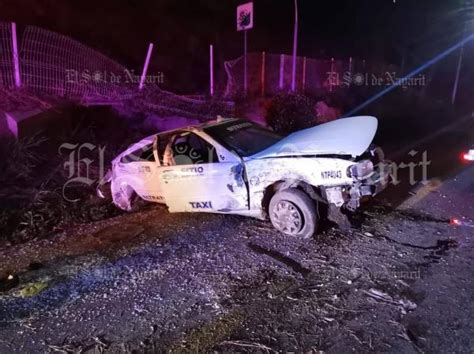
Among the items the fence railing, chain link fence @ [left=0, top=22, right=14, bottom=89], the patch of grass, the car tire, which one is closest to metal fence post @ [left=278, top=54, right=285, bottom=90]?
the fence railing

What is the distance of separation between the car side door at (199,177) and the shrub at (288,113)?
580 centimetres

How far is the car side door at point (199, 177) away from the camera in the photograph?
518 cm

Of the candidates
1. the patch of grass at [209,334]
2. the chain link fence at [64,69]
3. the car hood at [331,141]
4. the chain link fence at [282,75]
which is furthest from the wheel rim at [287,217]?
the chain link fence at [282,75]

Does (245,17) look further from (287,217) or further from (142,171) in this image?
(287,217)

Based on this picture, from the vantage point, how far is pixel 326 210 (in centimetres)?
484

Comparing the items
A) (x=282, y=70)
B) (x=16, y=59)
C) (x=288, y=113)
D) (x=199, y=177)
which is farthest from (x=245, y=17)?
(x=199, y=177)

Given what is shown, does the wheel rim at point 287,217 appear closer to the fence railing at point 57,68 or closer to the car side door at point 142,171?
the car side door at point 142,171

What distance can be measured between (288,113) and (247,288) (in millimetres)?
8197

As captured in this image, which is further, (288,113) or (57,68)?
(288,113)

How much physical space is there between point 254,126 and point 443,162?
4.77 m

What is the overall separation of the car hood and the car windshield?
27cm

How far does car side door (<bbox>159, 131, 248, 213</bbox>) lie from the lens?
5.18 m

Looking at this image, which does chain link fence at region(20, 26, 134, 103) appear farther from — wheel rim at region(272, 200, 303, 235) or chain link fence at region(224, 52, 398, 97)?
wheel rim at region(272, 200, 303, 235)

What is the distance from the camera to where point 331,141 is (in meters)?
4.83
